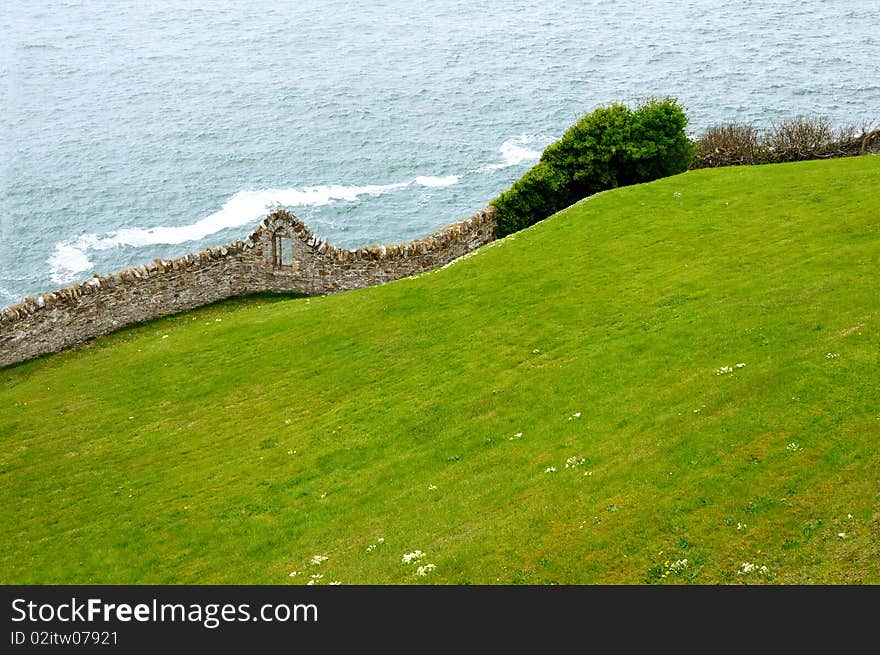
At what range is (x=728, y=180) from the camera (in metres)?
54.4

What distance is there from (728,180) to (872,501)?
35318 mm

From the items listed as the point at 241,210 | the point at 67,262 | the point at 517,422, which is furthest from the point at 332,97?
the point at 517,422

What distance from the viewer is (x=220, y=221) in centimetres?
10138

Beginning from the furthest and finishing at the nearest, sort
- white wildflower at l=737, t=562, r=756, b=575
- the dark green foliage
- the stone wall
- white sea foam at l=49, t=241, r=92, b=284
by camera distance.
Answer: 1. white sea foam at l=49, t=241, r=92, b=284
2. the dark green foliage
3. the stone wall
4. white wildflower at l=737, t=562, r=756, b=575

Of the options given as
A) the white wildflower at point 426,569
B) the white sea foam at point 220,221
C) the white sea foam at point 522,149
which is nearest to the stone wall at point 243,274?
Result: the white wildflower at point 426,569

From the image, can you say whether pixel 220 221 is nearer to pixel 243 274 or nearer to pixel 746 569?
pixel 243 274

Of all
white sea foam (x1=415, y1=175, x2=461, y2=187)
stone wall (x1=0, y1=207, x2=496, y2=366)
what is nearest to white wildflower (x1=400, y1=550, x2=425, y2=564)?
stone wall (x1=0, y1=207, x2=496, y2=366)

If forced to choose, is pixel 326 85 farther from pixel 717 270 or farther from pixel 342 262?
pixel 717 270

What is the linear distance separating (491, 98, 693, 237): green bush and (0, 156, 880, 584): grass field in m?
12.0

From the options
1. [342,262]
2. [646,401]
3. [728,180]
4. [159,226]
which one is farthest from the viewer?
[159,226]

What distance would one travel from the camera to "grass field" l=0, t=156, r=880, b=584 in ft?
78.0

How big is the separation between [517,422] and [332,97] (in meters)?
114

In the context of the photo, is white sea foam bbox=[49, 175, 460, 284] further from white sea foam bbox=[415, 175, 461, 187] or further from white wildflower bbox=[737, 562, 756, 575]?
white wildflower bbox=[737, 562, 756, 575]
